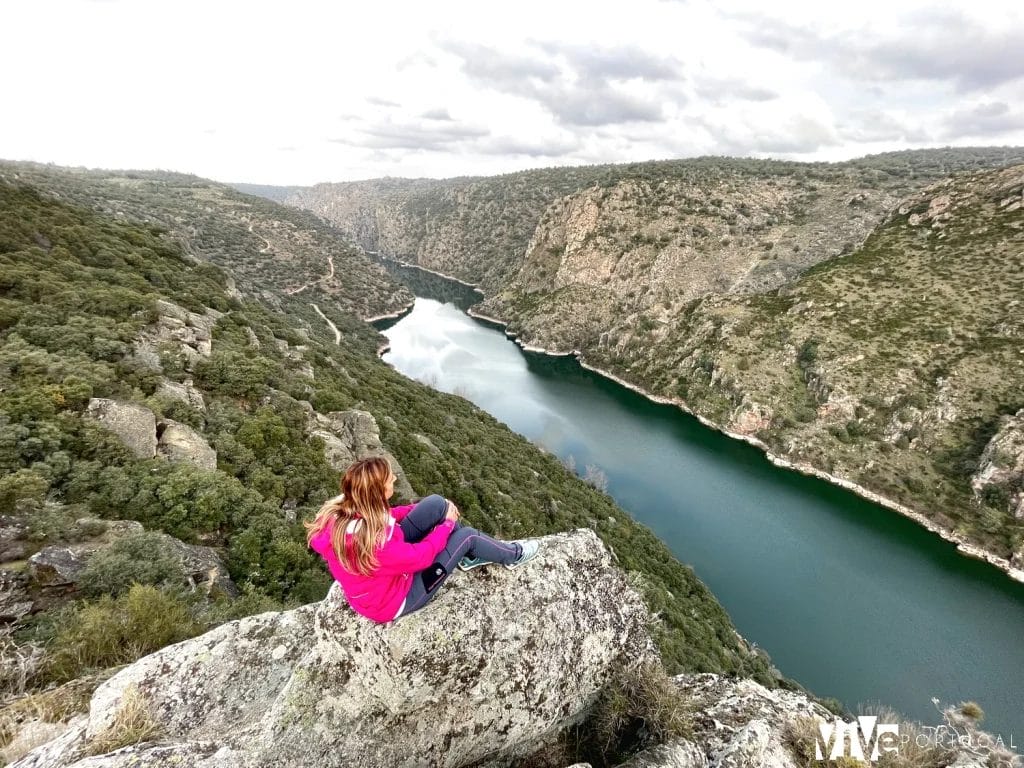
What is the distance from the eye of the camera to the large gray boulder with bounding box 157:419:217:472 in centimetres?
1248

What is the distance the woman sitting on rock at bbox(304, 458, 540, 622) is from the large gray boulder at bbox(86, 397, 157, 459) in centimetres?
1075

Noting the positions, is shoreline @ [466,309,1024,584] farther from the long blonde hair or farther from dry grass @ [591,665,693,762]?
the long blonde hair

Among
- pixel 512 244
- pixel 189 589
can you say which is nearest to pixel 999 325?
pixel 189 589

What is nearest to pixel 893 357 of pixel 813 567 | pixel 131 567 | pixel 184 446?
pixel 813 567

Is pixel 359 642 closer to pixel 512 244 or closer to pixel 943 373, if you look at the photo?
pixel 943 373

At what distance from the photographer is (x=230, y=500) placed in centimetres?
1153

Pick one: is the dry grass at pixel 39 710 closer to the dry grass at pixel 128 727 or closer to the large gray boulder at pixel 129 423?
the dry grass at pixel 128 727

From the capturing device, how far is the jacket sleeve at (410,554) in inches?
150

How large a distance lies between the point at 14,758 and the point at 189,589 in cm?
443

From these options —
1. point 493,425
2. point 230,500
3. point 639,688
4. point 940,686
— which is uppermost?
point 639,688

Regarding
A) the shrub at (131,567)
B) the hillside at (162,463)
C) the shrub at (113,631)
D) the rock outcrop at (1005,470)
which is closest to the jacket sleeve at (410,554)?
the hillside at (162,463)

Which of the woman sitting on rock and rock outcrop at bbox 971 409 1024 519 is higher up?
the woman sitting on rock

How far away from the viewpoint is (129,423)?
12.1m

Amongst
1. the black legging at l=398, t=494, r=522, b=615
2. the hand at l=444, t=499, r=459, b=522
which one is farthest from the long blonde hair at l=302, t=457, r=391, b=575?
the hand at l=444, t=499, r=459, b=522
